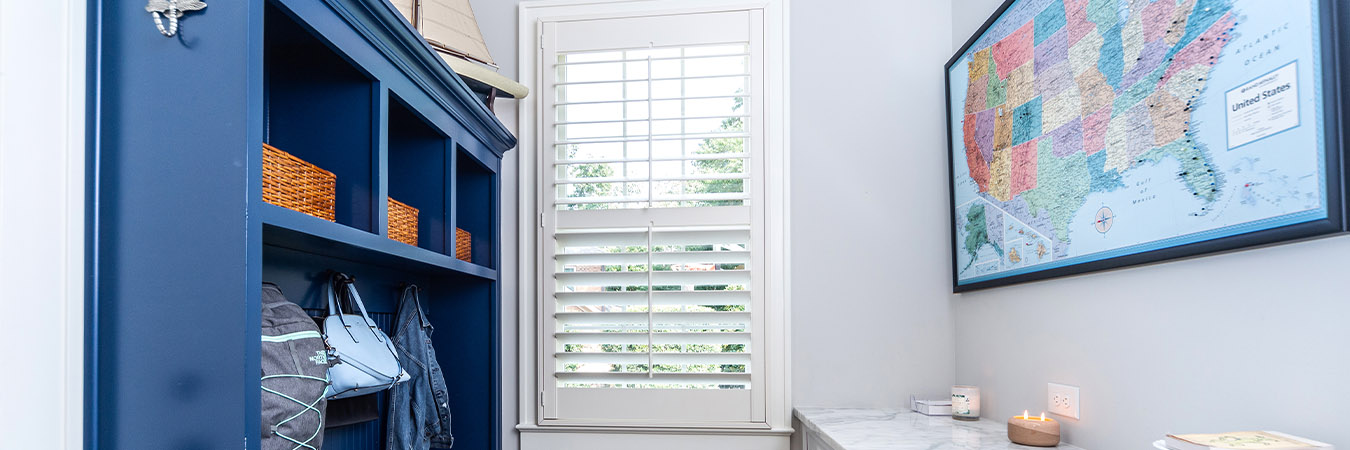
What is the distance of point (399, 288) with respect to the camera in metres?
2.07

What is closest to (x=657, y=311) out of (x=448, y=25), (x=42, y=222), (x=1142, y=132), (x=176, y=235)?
(x=448, y=25)

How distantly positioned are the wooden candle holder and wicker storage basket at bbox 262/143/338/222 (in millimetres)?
1517

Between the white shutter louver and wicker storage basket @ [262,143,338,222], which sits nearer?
wicker storage basket @ [262,143,338,222]

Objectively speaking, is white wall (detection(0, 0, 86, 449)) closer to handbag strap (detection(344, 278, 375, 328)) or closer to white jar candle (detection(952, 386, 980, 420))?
handbag strap (detection(344, 278, 375, 328))

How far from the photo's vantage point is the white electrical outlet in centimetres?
169

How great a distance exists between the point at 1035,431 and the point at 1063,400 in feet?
0.43

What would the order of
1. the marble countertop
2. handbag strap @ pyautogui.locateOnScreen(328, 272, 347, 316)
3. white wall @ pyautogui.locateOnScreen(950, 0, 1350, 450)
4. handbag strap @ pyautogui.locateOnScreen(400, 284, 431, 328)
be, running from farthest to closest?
handbag strap @ pyautogui.locateOnScreen(400, 284, 431, 328) < the marble countertop < handbag strap @ pyautogui.locateOnScreen(328, 272, 347, 316) < white wall @ pyautogui.locateOnScreen(950, 0, 1350, 450)

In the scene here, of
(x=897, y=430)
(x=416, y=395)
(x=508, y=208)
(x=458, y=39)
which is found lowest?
(x=897, y=430)

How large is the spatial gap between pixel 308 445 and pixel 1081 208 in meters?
1.59

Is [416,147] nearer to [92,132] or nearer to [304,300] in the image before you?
[304,300]

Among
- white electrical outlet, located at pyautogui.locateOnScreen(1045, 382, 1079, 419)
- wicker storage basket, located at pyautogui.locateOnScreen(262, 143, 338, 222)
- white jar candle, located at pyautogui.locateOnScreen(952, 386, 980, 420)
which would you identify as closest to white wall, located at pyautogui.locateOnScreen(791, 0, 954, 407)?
white jar candle, located at pyautogui.locateOnScreen(952, 386, 980, 420)

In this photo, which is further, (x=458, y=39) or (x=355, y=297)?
(x=458, y=39)

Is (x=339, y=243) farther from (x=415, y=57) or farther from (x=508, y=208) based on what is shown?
(x=508, y=208)

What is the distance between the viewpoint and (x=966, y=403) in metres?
2.12
